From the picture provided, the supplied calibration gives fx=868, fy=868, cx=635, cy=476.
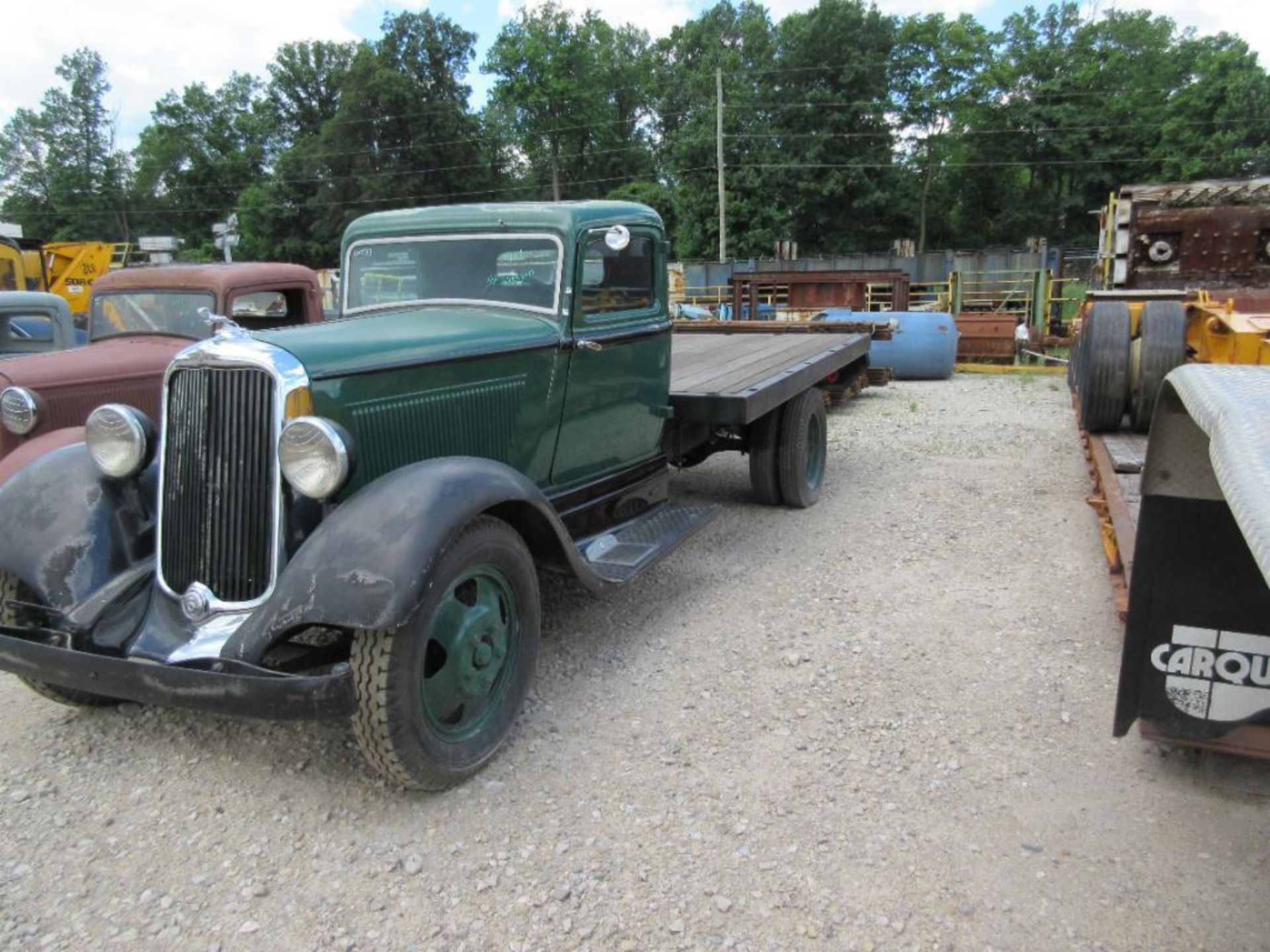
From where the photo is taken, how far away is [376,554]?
8.38 feet

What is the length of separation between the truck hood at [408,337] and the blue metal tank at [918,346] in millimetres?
9230

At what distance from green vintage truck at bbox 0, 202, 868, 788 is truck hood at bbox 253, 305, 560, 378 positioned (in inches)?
0.5

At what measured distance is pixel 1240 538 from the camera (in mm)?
2506

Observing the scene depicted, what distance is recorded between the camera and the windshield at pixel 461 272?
394 cm

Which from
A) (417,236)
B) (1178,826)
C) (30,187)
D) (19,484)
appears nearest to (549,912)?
(1178,826)

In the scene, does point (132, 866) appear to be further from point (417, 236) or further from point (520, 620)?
point (417, 236)

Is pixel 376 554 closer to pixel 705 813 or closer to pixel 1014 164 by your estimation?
pixel 705 813

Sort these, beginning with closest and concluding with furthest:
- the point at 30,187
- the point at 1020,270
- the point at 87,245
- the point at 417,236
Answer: the point at 417,236 < the point at 87,245 < the point at 1020,270 < the point at 30,187

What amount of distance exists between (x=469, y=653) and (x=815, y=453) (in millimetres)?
4057

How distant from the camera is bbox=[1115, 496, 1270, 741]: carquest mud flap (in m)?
2.51

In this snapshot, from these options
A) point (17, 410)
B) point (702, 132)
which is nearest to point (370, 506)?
point (17, 410)

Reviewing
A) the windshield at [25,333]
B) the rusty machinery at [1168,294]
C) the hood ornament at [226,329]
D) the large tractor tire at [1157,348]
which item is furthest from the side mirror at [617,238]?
the windshield at [25,333]

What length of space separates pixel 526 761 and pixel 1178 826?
2051 mm

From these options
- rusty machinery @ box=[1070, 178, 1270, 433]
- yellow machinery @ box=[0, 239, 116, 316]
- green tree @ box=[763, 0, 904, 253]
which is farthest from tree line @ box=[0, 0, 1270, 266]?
rusty machinery @ box=[1070, 178, 1270, 433]
